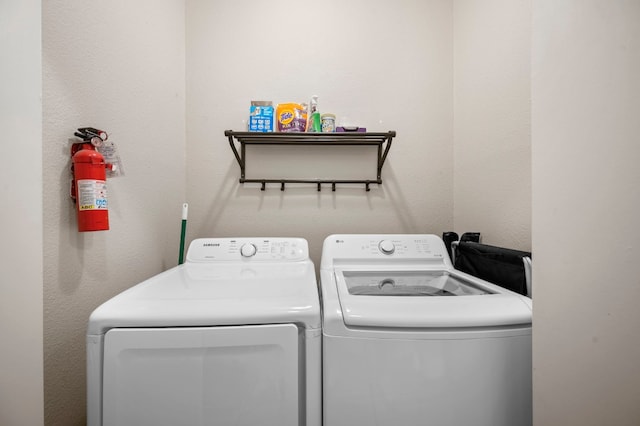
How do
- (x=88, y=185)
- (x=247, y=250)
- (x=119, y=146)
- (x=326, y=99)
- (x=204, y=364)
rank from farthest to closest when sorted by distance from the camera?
(x=326, y=99), (x=247, y=250), (x=119, y=146), (x=88, y=185), (x=204, y=364)

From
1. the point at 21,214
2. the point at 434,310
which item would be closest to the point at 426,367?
the point at 434,310

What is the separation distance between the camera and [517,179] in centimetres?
114

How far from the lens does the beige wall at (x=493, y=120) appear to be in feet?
3.62

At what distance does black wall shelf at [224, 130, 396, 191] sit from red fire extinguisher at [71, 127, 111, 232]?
2.17 feet

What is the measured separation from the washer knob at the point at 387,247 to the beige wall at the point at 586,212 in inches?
26.9

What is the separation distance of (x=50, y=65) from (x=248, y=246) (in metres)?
0.92

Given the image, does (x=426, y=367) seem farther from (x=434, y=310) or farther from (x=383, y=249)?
(x=383, y=249)

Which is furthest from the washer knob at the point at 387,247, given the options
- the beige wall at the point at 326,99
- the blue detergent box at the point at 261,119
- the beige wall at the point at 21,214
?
the beige wall at the point at 21,214

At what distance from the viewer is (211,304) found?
69 centimetres

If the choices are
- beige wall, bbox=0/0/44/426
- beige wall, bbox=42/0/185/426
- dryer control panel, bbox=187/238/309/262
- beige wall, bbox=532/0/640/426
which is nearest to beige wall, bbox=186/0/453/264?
beige wall, bbox=42/0/185/426

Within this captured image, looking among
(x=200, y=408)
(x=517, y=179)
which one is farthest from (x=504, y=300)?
(x=200, y=408)

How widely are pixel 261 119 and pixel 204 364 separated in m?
1.19

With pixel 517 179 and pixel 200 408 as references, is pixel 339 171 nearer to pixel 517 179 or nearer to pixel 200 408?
pixel 517 179

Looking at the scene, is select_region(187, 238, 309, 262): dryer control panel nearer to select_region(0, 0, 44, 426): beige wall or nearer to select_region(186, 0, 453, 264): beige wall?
select_region(186, 0, 453, 264): beige wall
